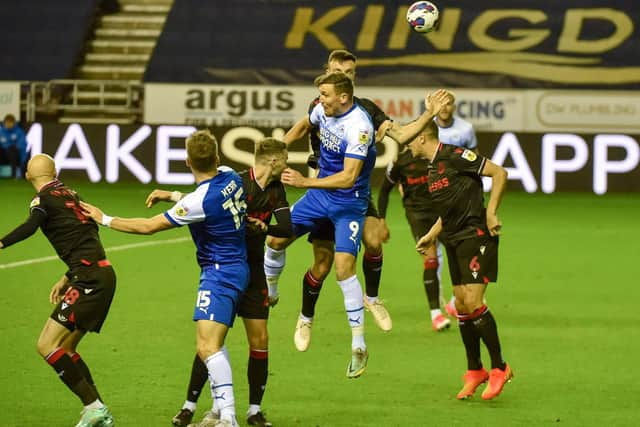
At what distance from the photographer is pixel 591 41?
32.1 meters

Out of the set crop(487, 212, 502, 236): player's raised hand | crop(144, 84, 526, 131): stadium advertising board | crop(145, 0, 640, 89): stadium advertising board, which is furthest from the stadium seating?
crop(487, 212, 502, 236): player's raised hand

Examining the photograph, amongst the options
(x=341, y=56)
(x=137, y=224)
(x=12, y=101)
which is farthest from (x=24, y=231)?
(x=12, y=101)

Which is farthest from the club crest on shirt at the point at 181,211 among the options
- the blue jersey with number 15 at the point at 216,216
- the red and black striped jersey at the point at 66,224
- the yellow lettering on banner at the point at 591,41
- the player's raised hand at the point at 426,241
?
the yellow lettering on banner at the point at 591,41

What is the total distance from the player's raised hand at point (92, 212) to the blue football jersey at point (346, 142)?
8.20 ft

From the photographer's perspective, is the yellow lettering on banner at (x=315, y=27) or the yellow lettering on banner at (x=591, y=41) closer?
the yellow lettering on banner at (x=591, y=41)

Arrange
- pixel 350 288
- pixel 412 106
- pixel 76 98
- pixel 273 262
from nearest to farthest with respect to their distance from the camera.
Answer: pixel 350 288 → pixel 273 262 → pixel 412 106 → pixel 76 98

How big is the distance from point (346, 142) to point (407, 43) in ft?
74.1

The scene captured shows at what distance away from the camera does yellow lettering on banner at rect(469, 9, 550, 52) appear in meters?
31.8

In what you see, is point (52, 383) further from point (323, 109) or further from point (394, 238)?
→ point (394, 238)

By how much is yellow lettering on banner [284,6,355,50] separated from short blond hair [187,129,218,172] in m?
24.6

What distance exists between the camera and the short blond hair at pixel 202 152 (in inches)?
300

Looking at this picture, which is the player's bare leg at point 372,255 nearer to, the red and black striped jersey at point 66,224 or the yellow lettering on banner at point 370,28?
the red and black striped jersey at point 66,224

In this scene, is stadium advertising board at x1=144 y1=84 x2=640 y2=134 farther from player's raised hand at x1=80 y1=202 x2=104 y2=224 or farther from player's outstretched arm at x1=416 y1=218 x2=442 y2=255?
player's raised hand at x1=80 y1=202 x2=104 y2=224

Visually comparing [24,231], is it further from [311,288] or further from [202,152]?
[311,288]
